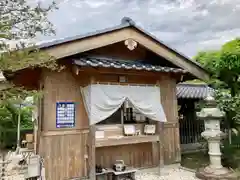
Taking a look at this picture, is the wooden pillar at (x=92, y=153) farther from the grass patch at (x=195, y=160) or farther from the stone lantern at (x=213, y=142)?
the grass patch at (x=195, y=160)

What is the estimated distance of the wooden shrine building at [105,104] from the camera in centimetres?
597

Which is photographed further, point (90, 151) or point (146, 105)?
point (146, 105)

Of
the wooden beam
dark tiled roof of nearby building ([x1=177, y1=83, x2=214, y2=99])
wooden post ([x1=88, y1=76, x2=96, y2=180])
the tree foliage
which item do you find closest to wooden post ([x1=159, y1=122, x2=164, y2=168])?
the wooden beam

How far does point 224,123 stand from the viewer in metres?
8.61

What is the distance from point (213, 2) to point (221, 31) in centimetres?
703

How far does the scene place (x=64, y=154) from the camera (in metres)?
6.05

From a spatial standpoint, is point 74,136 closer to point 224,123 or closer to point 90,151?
point 90,151

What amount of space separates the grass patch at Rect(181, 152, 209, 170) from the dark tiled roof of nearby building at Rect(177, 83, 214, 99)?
9.85 ft

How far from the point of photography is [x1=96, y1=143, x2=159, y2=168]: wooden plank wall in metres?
6.69

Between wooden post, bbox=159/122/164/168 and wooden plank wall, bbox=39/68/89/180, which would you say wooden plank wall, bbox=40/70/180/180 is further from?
wooden post, bbox=159/122/164/168

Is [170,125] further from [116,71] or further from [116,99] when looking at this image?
[116,71]

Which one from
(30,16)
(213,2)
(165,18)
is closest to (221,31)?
(165,18)

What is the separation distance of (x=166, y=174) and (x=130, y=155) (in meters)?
1.29

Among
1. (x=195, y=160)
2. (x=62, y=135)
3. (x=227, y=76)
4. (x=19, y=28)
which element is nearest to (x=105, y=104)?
(x=62, y=135)
